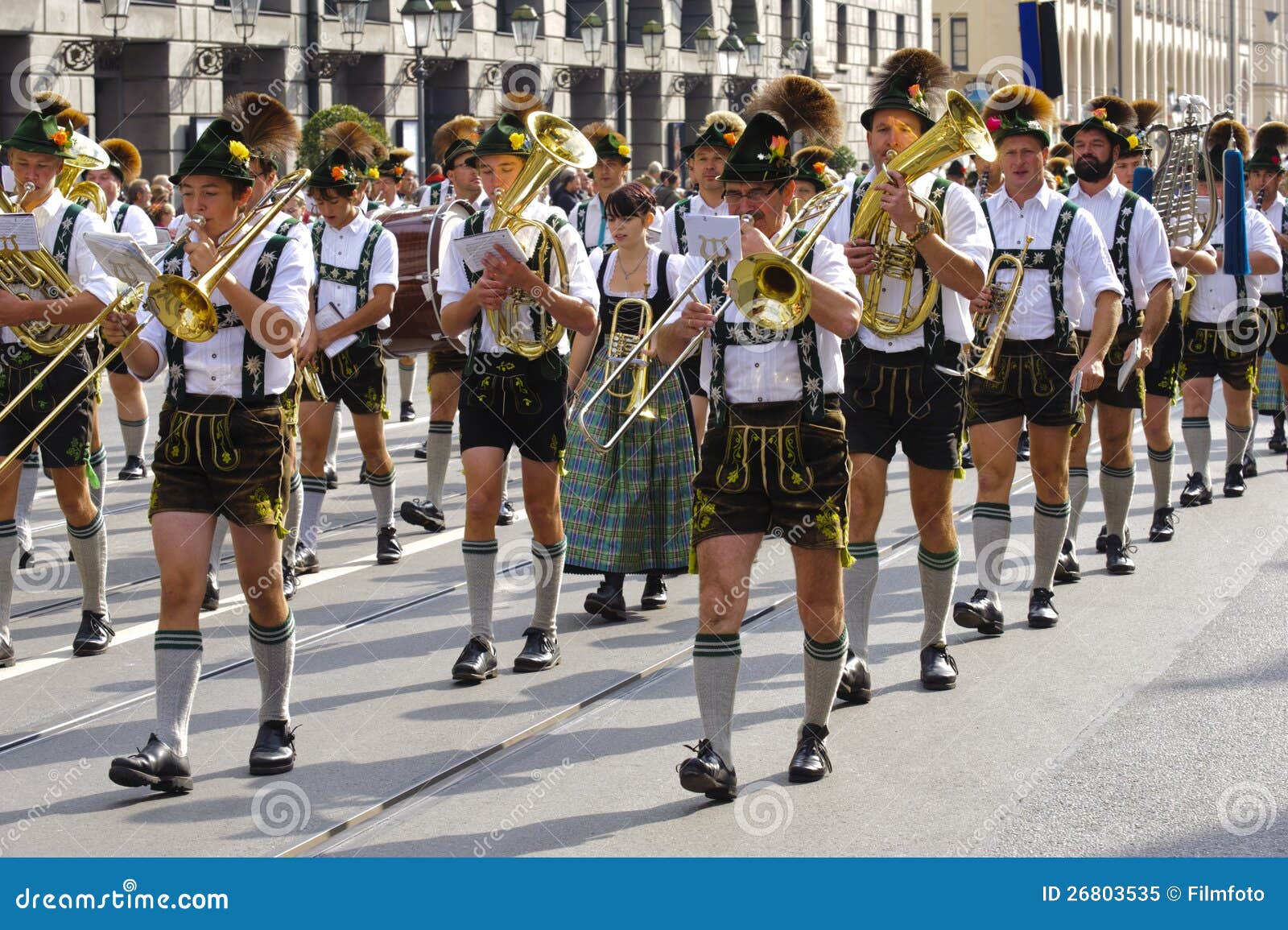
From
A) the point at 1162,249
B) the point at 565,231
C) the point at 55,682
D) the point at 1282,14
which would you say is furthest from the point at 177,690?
the point at 1282,14

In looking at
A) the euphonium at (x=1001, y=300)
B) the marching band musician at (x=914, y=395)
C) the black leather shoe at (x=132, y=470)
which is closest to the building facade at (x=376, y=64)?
the black leather shoe at (x=132, y=470)

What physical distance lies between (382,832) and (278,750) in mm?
812

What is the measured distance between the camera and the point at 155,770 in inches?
232

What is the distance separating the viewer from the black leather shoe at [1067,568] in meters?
9.37

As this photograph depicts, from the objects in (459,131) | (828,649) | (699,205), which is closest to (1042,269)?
(699,205)

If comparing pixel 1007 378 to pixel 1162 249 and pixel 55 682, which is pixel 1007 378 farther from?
pixel 55 682

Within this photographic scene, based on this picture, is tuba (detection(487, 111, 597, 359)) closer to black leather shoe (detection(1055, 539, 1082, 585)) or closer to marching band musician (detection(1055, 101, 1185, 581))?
marching band musician (detection(1055, 101, 1185, 581))

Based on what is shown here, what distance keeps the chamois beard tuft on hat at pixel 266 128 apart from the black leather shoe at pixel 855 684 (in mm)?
2892

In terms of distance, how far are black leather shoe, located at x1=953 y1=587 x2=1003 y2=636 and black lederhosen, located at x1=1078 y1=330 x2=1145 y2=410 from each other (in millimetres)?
1594

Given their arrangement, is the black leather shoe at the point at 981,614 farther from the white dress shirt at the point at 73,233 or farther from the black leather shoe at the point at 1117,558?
the white dress shirt at the point at 73,233

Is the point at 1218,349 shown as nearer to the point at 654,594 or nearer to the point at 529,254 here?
the point at 654,594

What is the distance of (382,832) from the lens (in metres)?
5.56

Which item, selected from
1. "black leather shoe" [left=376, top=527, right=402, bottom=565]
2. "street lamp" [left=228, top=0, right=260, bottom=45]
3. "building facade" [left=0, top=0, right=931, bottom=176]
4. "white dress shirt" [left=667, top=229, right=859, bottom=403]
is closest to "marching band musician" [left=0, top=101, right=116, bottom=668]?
"black leather shoe" [left=376, top=527, right=402, bottom=565]

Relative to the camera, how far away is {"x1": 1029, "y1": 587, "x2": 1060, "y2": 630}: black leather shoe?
828 centimetres
